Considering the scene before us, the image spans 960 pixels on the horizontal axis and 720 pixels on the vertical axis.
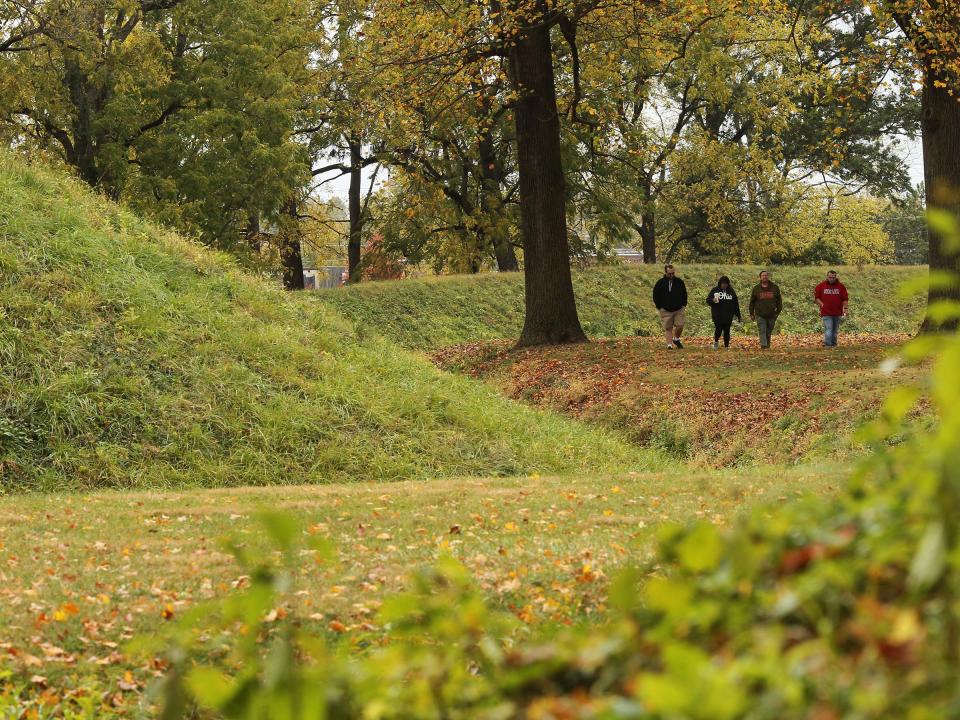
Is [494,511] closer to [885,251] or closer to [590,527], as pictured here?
[590,527]

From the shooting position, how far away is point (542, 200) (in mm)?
23641

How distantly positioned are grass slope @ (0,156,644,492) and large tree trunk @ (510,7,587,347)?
537cm

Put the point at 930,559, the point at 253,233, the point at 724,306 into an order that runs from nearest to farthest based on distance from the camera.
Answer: the point at 930,559 < the point at 724,306 < the point at 253,233

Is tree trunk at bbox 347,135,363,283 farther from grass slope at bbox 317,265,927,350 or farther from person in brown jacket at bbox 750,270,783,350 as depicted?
person in brown jacket at bbox 750,270,783,350

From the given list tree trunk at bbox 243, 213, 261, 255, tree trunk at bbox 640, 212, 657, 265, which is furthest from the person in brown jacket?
tree trunk at bbox 640, 212, 657, 265

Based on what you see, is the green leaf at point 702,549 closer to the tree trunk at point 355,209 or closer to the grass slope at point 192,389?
the grass slope at point 192,389

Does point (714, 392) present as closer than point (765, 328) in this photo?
Yes

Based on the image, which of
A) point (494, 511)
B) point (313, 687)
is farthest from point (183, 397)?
point (313, 687)

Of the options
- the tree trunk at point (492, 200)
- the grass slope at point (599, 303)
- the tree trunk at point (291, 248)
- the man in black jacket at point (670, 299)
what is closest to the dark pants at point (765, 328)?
the man in black jacket at point (670, 299)

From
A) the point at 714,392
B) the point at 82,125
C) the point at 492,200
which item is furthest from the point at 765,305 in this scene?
the point at 82,125

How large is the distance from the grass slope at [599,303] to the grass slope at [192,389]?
10.6 meters

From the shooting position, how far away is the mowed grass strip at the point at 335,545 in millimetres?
6539

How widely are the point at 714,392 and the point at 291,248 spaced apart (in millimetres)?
24268

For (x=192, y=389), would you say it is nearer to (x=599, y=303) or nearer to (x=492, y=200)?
(x=599, y=303)
